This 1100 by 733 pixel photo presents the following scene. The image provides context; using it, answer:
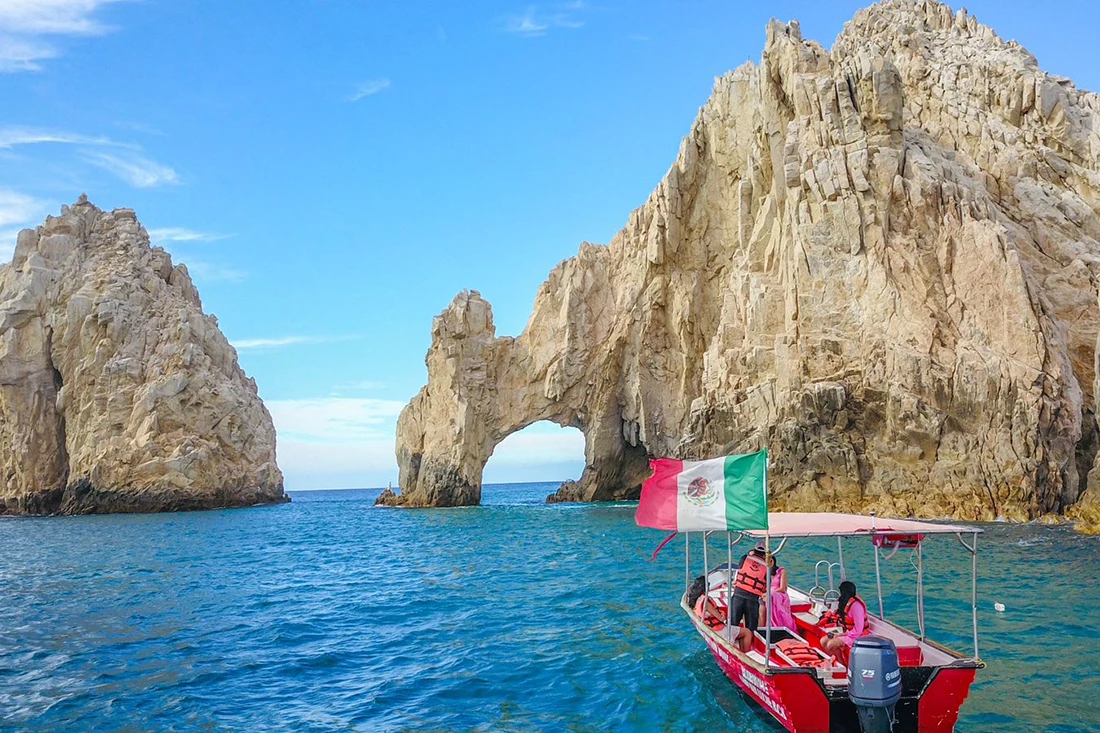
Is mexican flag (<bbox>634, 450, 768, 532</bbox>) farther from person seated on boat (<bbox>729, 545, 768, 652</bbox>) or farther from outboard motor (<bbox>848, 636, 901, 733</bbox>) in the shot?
outboard motor (<bbox>848, 636, 901, 733</bbox>)

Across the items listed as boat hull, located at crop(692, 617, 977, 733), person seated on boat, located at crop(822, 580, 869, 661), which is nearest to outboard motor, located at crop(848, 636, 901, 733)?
boat hull, located at crop(692, 617, 977, 733)

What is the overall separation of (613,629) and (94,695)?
1012cm

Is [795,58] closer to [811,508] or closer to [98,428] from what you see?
[811,508]

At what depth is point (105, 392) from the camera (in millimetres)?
66625

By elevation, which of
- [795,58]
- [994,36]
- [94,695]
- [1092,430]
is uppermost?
[994,36]

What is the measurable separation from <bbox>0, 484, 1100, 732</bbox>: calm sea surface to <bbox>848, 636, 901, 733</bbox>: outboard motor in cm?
196

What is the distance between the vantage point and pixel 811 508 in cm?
4047

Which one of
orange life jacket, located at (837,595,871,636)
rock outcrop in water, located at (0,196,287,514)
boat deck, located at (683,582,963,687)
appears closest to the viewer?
boat deck, located at (683,582,963,687)

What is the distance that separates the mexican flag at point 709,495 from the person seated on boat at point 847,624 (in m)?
2.26

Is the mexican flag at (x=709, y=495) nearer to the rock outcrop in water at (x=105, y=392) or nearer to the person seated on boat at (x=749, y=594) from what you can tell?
the person seated on boat at (x=749, y=594)

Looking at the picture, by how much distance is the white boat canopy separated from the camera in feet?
37.6

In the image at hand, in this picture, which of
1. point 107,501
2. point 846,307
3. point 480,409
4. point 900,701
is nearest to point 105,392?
point 107,501

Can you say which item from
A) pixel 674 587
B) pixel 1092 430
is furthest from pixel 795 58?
pixel 674 587

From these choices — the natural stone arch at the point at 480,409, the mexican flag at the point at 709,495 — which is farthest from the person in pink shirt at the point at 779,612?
the natural stone arch at the point at 480,409
